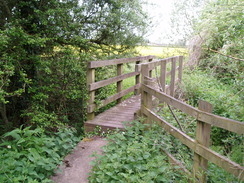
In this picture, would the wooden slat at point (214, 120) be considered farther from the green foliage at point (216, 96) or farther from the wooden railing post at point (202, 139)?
the green foliage at point (216, 96)

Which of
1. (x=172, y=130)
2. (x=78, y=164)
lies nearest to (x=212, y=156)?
(x=172, y=130)

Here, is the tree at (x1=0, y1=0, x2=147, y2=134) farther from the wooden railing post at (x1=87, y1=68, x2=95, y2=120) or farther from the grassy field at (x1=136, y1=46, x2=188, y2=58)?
the grassy field at (x1=136, y1=46, x2=188, y2=58)

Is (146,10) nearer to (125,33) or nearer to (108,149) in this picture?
(125,33)

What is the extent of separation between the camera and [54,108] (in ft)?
20.1

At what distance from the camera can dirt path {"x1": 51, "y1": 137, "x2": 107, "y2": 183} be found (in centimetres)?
339

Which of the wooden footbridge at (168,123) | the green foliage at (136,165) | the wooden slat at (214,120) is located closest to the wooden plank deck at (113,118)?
the wooden footbridge at (168,123)

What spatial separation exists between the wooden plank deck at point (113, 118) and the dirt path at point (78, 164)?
58 centimetres

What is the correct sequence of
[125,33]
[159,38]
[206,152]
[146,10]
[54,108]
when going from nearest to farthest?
[206,152], [54,108], [125,33], [146,10], [159,38]

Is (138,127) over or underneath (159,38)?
underneath

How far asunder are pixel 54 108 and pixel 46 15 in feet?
7.29

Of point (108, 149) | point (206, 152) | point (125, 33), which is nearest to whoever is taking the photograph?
point (206, 152)

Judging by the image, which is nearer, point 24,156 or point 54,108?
point 24,156

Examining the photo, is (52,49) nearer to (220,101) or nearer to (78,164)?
(78,164)

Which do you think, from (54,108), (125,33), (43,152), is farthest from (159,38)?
(43,152)
